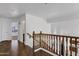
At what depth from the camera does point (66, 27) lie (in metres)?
1.95

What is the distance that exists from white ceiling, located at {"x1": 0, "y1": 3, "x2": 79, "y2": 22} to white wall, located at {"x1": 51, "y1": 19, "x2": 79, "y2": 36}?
2.5 inches

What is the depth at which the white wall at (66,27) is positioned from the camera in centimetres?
190

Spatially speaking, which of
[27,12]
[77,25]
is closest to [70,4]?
[77,25]

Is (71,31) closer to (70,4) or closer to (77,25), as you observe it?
(77,25)

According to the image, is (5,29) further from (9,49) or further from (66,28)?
(66,28)

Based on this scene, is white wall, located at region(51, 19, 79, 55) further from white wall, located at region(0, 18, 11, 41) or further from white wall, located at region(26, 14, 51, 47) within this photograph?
white wall, located at region(0, 18, 11, 41)

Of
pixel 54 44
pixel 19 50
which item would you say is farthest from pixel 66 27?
pixel 19 50

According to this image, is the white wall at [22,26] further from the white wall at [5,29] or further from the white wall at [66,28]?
the white wall at [66,28]

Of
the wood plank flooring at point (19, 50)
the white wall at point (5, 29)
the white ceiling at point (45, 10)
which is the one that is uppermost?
the white ceiling at point (45, 10)

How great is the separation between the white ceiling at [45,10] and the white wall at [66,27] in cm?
6

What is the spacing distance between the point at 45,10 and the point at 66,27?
38 centimetres

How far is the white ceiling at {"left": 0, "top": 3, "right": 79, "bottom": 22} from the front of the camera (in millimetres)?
1883

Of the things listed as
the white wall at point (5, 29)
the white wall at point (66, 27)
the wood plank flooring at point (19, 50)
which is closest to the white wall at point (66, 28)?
the white wall at point (66, 27)

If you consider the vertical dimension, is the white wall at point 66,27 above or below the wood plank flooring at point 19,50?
above
